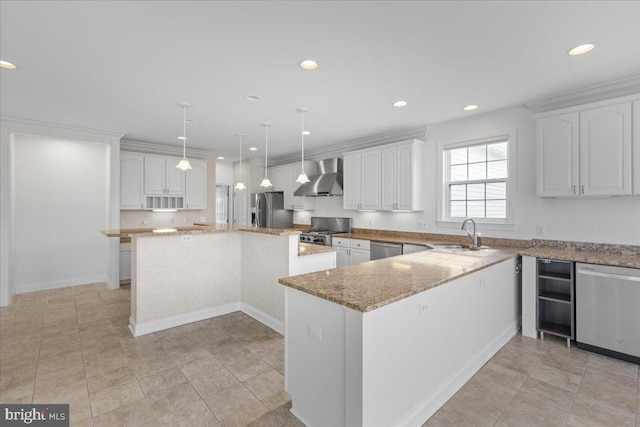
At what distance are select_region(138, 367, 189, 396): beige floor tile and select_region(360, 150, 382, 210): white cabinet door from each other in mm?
3603

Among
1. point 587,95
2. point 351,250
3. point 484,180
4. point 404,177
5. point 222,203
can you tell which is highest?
point 587,95

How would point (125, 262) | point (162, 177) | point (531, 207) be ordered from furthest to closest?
point (162, 177)
point (125, 262)
point (531, 207)

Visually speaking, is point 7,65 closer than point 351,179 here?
Yes

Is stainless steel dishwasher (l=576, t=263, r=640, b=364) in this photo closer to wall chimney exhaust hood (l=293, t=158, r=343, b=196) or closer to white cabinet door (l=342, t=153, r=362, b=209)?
white cabinet door (l=342, t=153, r=362, b=209)

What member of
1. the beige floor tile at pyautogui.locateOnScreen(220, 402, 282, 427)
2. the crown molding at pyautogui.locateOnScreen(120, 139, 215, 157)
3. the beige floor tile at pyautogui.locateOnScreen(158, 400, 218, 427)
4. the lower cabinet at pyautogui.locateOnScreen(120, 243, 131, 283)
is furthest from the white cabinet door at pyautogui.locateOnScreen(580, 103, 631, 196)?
the lower cabinet at pyautogui.locateOnScreen(120, 243, 131, 283)

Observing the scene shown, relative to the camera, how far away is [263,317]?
3.50 m

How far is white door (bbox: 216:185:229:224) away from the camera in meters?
8.16

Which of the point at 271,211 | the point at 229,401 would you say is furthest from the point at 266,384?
the point at 271,211

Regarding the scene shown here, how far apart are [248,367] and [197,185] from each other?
4703 millimetres

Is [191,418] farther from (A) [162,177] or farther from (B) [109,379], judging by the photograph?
(A) [162,177]

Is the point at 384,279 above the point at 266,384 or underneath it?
above

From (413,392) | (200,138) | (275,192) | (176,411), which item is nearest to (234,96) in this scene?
(200,138)

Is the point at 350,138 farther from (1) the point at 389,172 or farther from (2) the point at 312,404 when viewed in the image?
(2) the point at 312,404

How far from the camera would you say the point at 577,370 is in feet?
8.18
